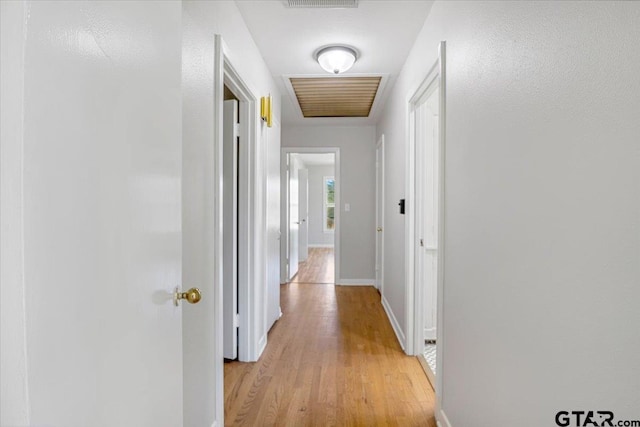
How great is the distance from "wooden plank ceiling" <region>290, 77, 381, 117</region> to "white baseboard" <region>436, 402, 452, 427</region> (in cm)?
274

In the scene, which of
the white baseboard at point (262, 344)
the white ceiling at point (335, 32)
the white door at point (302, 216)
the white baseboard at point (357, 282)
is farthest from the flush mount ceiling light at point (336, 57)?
the white door at point (302, 216)

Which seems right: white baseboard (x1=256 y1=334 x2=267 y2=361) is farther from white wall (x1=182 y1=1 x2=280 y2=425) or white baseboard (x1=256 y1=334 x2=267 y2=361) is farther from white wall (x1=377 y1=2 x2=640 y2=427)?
white wall (x1=377 y1=2 x2=640 y2=427)

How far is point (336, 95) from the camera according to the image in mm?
3822

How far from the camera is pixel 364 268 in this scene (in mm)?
5207

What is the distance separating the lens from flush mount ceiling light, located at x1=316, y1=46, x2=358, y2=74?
8.68ft

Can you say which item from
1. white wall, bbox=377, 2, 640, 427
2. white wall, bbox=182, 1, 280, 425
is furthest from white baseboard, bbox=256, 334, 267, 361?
white wall, bbox=377, 2, 640, 427

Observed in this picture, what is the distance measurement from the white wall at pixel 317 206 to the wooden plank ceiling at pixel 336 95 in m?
5.27

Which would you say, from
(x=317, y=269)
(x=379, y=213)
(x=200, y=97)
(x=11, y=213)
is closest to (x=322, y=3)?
(x=200, y=97)

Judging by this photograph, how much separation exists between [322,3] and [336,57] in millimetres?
658

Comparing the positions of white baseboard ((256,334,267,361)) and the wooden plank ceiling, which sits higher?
the wooden plank ceiling

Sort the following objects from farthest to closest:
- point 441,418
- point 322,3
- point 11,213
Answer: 1. point 322,3
2. point 441,418
3. point 11,213

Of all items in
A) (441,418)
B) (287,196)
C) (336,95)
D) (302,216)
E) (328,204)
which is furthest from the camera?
(328,204)

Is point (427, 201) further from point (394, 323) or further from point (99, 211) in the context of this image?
point (99, 211)

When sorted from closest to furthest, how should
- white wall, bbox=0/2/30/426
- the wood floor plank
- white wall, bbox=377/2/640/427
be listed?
white wall, bbox=0/2/30/426 < white wall, bbox=377/2/640/427 < the wood floor plank
